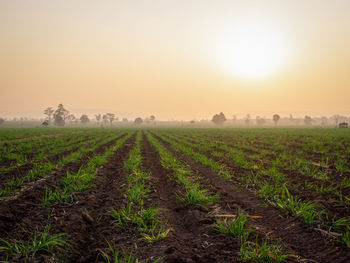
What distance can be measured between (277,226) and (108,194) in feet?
15.5

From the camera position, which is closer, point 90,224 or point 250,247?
point 250,247

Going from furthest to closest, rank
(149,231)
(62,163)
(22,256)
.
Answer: (62,163)
(149,231)
(22,256)

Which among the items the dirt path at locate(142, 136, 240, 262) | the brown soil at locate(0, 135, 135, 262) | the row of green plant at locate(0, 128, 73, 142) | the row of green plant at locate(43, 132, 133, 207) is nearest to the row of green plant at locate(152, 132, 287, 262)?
the dirt path at locate(142, 136, 240, 262)

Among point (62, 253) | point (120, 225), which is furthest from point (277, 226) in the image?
point (62, 253)

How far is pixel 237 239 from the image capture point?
3578 mm

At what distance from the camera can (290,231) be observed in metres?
3.96

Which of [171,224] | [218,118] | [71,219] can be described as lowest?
[171,224]

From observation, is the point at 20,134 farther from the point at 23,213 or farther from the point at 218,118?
the point at 218,118

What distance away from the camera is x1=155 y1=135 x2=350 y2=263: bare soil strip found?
10.3ft

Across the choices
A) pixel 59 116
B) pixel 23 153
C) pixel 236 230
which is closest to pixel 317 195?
pixel 236 230

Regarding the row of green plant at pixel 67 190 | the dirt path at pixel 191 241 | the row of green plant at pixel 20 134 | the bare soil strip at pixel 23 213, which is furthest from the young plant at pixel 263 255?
the row of green plant at pixel 20 134

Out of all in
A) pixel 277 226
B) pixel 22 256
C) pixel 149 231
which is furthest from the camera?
pixel 277 226

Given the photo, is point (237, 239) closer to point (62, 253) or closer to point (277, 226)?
point (277, 226)

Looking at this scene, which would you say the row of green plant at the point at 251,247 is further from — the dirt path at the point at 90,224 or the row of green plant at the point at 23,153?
the row of green plant at the point at 23,153
